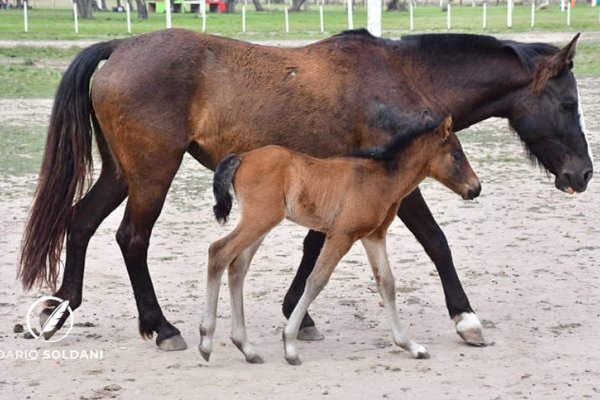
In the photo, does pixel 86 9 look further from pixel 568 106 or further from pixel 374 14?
pixel 568 106

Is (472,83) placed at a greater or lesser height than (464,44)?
lesser

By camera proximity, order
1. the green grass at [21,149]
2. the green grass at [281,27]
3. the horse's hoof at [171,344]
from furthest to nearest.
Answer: the green grass at [281,27], the green grass at [21,149], the horse's hoof at [171,344]

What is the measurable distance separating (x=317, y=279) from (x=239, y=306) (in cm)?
46

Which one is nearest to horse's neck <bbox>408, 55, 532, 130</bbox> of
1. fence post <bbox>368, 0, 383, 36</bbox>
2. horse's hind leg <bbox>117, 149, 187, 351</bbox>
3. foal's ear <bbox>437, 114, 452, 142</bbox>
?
foal's ear <bbox>437, 114, 452, 142</bbox>

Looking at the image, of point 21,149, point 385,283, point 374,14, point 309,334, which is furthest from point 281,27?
point 385,283

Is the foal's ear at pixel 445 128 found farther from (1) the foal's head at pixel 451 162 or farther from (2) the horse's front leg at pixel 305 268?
(2) the horse's front leg at pixel 305 268

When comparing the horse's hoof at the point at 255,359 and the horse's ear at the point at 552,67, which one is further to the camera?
the horse's ear at the point at 552,67

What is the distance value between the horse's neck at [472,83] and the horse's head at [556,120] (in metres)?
0.09

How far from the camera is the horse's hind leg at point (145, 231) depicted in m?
6.46

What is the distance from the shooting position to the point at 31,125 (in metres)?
16.1

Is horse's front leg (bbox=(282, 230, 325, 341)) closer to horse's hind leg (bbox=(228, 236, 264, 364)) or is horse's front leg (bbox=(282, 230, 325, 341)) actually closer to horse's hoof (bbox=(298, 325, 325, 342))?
horse's hoof (bbox=(298, 325, 325, 342))

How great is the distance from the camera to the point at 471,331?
653cm

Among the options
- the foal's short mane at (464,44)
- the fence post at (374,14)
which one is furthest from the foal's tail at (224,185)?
the fence post at (374,14)

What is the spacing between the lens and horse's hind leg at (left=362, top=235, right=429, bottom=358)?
20.6 feet
